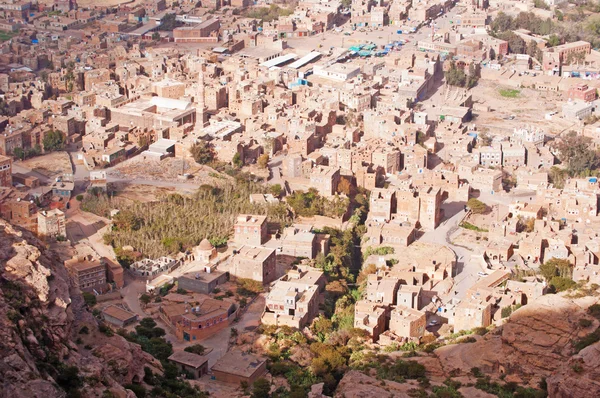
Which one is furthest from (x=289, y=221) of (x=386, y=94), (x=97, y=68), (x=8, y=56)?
(x=8, y=56)

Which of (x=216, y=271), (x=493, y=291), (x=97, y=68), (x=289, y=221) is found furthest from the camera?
(x=97, y=68)

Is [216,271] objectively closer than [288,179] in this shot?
Yes

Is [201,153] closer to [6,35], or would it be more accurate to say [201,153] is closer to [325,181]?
[325,181]

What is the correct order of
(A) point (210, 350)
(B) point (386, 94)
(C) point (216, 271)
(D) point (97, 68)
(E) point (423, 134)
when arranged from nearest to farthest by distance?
(A) point (210, 350) → (C) point (216, 271) → (E) point (423, 134) → (B) point (386, 94) → (D) point (97, 68)

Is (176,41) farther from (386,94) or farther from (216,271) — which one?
(216,271)

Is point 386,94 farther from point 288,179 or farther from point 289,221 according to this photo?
point 289,221

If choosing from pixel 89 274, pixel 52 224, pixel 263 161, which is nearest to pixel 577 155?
pixel 263 161

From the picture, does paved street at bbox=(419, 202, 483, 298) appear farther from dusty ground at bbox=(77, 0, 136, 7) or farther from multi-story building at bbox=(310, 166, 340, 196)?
dusty ground at bbox=(77, 0, 136, 7)
